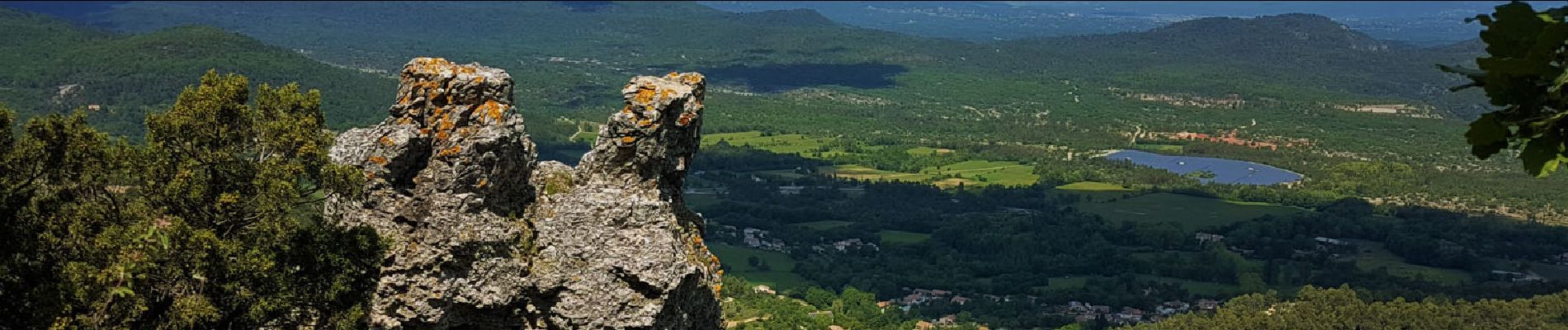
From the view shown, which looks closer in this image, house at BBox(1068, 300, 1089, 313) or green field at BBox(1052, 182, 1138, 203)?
house at BBox(1068, 300, 1089, 313)

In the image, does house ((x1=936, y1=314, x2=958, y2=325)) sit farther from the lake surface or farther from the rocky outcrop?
the lake surface

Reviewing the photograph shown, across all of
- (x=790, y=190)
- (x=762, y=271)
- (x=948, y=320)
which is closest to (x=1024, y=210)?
(x=790, y=190)

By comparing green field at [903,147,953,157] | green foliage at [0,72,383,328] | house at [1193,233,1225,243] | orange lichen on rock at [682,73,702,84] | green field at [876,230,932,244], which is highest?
orange lichen on rock at [682,73,702,84]

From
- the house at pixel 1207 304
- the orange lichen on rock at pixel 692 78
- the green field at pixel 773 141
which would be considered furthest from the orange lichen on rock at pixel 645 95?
the green field at pixel 773 141

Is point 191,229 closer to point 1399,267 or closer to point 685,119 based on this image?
point 685,119

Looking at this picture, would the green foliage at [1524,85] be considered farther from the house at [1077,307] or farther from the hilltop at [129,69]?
the hilltop at [129,69]

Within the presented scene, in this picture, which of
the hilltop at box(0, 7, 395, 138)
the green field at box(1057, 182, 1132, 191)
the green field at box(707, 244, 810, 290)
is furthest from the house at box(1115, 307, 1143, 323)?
the hilltop at box(0, 7, 395, 138)
